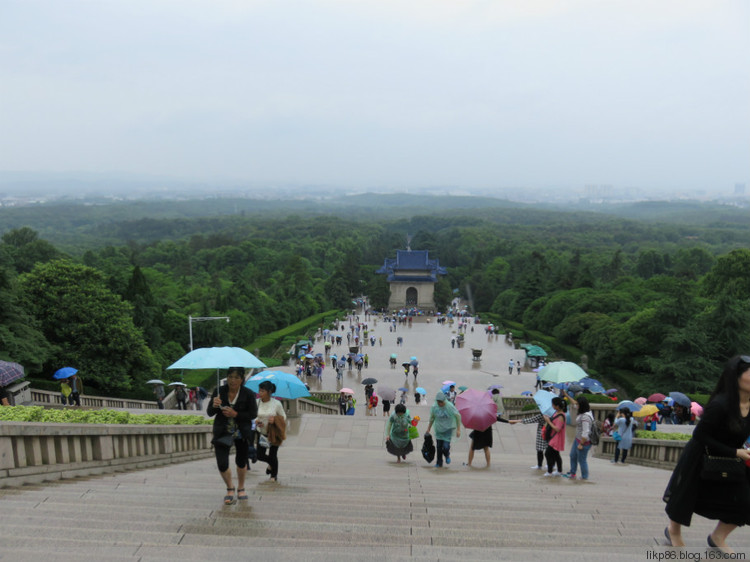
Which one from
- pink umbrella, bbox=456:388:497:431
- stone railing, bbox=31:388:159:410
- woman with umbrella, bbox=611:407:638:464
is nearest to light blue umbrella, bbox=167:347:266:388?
pink umbrella, bbox=456:388:497:431

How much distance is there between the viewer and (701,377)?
2648 cm

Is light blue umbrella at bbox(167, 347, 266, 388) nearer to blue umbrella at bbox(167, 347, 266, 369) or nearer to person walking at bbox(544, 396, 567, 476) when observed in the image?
blue umbrella at bbox(167, 347, 266, 369)

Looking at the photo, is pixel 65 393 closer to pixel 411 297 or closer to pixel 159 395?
pixel 159 395

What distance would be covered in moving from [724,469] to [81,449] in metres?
6.46

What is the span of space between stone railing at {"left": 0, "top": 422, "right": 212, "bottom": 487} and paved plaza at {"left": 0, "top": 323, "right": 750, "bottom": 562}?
21 cm

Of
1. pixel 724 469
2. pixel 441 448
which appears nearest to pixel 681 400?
pixel 441 448

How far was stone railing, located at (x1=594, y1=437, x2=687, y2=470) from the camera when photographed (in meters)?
11.1

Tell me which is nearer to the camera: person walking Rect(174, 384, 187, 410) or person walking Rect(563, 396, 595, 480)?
person walking Rect(563, 396, 595, 480)

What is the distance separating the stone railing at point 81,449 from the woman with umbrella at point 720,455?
5797 millimetres

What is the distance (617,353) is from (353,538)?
1234 inches

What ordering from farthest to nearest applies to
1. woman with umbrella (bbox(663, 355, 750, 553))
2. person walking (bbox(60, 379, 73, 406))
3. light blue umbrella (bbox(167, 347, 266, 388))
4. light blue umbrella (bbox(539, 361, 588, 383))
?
light blue umbrella (bbox(539, 361, 588, 383)) < person walking (bbox(60, 379, 73, 406)) < light blue umbrella (bbox(167, 347, 266, 388)) < woman with umbrella (bbox(663, 355, 750, 553))

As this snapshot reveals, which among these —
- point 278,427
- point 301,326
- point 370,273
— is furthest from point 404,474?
point 370,273

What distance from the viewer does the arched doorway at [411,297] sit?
68.5 m

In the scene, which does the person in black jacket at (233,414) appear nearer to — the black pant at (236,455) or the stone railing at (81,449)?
the black pant at (236,455)
